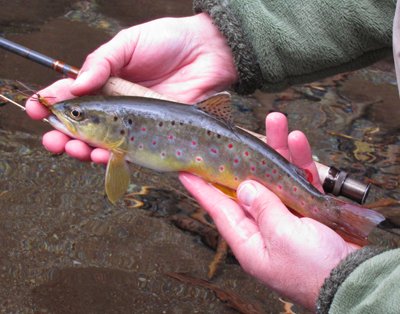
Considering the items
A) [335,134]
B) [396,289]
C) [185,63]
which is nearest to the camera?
[396,289]

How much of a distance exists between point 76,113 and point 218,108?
967 millimetres

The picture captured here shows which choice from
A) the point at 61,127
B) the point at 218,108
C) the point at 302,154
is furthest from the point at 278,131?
the point at 61,127

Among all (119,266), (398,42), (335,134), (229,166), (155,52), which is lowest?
(119,266)

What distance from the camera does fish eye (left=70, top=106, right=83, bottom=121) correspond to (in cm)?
246

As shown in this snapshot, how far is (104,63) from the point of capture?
8.86ft

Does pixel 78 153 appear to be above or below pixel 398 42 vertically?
below

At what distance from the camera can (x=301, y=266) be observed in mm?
1894

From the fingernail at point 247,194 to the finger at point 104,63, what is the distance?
1.32 m

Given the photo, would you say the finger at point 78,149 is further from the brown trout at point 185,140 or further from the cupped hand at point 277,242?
the cupped hand at point 277,242

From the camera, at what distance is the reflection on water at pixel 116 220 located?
267cm

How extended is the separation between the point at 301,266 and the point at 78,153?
166 cm

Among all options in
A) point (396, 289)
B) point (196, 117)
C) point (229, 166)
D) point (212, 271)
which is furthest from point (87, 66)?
point (396, 289)

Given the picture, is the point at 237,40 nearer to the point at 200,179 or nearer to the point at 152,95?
the point at 152,95

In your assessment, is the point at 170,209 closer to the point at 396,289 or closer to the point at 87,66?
the point at 87,66
